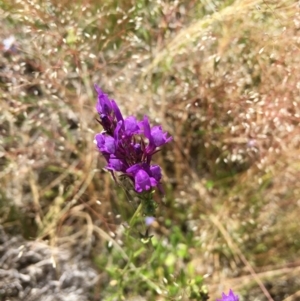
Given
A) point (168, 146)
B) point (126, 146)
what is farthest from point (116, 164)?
point (168, 146)

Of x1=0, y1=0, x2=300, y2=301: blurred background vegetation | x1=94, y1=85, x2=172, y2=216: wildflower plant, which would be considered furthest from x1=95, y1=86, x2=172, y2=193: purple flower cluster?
x1=0, y1=0, x2=300, y2=301: blurred background vegetation

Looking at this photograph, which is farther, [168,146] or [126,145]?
[168,146]

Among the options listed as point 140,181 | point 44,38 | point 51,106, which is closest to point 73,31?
point 44,38

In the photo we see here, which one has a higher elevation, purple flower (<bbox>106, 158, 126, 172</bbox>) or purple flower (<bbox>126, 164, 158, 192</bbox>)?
purple flower (<bbox>106, 158, 126, 172</bbox>)

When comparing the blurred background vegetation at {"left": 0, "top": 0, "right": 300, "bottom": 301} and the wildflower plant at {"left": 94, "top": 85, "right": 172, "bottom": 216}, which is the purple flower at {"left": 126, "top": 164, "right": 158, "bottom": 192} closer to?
the wildflower plant at {"left": 94, "top": 85, "right": 172, "bottom": 216}

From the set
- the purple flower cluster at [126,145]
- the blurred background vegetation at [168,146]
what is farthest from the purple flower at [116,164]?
the blurred background vegetation at [168,146]

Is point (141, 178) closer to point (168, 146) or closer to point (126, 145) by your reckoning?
point (126, 145)
